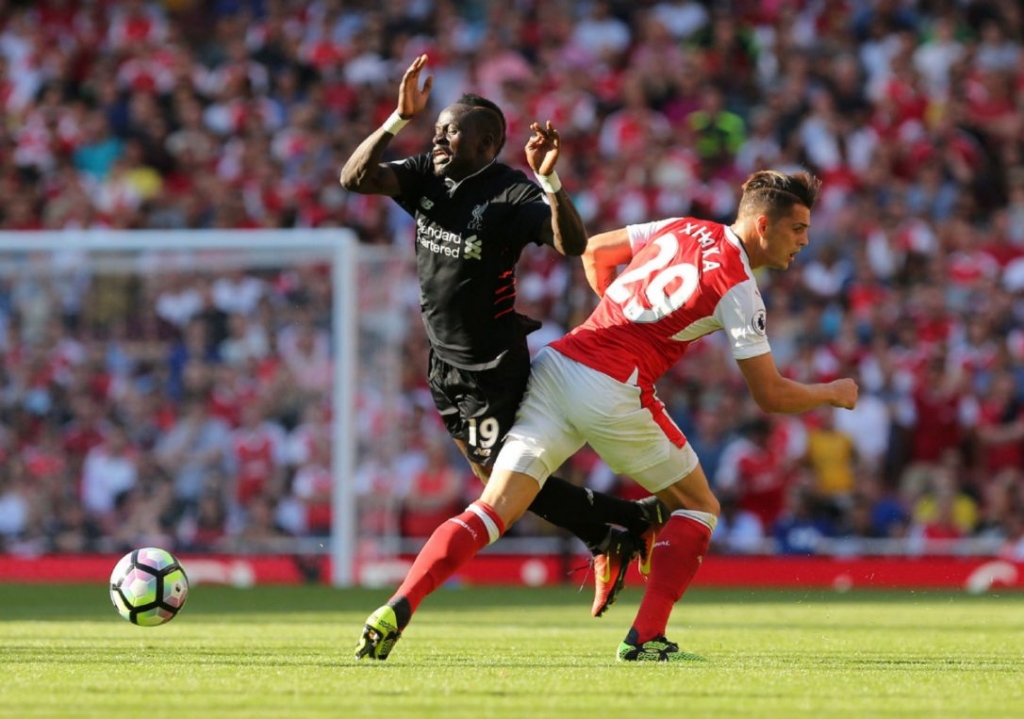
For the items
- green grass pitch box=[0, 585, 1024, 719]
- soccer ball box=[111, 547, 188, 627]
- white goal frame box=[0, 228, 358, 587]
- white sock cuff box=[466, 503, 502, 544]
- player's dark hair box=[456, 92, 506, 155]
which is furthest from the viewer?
white goal frame box=[0, 228, 358, 587]

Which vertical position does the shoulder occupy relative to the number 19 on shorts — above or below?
above

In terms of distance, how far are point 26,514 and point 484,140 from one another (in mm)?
9800

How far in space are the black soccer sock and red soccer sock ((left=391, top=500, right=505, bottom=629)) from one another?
3.20ft

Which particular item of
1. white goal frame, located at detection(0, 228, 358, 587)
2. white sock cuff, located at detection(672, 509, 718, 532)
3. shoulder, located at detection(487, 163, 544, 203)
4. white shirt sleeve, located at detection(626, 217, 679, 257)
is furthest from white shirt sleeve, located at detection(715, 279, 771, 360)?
white goal frame, located at detection(0, 228, 358, 587)

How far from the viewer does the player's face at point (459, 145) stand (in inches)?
287

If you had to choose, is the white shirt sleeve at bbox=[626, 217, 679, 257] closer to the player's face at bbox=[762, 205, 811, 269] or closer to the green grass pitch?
the player's face at bbox=[762, 205, 811, 269]

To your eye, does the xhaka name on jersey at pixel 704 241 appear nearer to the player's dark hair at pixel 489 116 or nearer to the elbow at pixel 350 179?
the player's dark hair at pixel 489 116

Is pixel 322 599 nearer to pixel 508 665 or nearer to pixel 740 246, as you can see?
pixel 508 665

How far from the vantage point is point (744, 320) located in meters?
6.92

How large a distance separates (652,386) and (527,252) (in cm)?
976

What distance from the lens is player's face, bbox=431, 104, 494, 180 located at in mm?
7301

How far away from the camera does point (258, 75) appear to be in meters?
20.5

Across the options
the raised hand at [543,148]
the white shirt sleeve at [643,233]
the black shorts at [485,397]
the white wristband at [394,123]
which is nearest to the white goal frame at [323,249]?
the black shorts at [485,397]

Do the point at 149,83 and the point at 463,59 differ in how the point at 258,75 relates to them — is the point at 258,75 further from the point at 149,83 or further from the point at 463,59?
the point at 463,59
